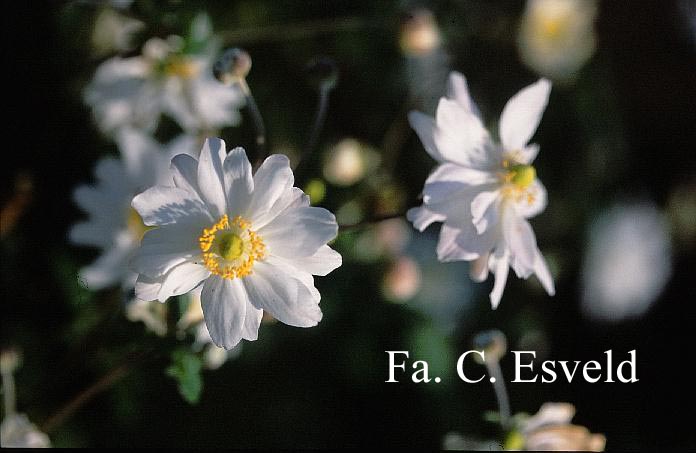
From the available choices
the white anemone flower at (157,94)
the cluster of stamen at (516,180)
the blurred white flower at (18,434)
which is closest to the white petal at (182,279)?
the blurred white flower at (18,434)

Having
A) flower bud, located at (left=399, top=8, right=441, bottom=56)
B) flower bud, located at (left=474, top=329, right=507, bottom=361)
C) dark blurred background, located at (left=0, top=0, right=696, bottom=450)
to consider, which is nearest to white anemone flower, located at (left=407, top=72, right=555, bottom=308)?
flower bud, located at (left=474, top=329, right=507, bottom=361)

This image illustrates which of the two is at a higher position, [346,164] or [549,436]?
[346,164]

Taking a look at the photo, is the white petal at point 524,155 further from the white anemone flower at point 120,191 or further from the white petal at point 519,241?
the white anemone flower at point 120,191

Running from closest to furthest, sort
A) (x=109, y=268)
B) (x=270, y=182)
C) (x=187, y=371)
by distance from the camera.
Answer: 1. (x=270, y=182)
2. (x=187, y=371)
3. (x=109, y=268)

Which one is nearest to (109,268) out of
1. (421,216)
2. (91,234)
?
(91,234)

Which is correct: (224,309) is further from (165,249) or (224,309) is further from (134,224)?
(134,224)

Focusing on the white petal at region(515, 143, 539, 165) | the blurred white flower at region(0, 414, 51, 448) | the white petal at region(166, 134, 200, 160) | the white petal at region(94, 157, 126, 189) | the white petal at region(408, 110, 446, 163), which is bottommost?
the blurred white flower at region(0, 414, 51, 448)

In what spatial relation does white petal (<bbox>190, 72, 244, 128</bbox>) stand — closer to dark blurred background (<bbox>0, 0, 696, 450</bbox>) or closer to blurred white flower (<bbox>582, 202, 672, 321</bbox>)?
dark blurred background (<bbox>0, 0, 696, 450</bbox>)

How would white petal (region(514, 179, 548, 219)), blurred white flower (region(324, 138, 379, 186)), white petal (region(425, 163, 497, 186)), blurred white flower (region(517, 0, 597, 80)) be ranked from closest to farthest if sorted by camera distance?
white petal (region(425, 163, 497, 186)) → white petal (region(514, 179, 548, 219)) → blurred white flower (region(324, 138, 379, 186)) → blurred white flower (region(517, 0, 597, 80))
